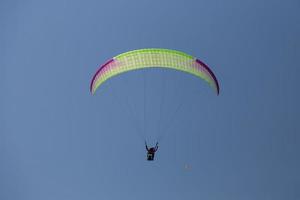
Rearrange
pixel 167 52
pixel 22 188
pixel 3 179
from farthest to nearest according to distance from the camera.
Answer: pixel 3 179 < pixel 22 188 < pixel 167 52

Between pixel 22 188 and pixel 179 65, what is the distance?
46.0 m

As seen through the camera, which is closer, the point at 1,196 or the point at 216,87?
the point at 216,87

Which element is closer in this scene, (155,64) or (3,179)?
(155,64)

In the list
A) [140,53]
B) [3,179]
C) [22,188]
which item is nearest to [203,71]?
[140,53]

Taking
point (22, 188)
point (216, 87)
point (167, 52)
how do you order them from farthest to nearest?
1. point (22, 188)
2. point (216, 87)
3. point (167, 52)

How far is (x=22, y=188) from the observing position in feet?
219

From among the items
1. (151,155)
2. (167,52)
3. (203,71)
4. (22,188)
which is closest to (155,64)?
(167,52)

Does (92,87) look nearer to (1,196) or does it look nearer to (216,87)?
(216,87)

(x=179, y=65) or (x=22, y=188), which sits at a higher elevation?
(x=179, y=65)

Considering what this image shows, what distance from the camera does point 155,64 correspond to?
85.8 ft

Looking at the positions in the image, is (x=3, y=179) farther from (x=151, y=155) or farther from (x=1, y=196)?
(x=151, y=155)

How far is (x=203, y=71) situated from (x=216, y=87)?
122 cm

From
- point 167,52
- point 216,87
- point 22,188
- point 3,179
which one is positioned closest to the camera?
point 167,52

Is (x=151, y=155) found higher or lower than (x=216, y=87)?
lower
